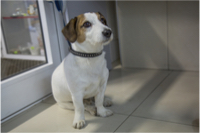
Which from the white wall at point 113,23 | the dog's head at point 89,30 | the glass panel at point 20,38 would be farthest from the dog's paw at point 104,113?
the white wall at point 113,23

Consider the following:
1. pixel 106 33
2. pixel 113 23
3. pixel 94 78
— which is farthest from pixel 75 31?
pixel 113 23

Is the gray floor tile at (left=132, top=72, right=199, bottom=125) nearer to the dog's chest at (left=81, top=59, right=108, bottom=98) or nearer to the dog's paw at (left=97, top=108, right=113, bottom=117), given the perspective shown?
the dog's paw at (left=97, top=108, right=113, bottom=117)

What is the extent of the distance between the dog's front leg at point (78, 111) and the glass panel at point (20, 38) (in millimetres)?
729

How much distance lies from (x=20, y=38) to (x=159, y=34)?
1.48 metres

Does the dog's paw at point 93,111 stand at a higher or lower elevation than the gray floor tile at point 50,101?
higher

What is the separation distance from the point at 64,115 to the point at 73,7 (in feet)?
3.57

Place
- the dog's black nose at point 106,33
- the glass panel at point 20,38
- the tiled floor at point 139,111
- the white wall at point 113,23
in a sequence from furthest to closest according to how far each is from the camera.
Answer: the white wall at point 113,23
the glass panel at point 20,38
the tiled floor at point 139,111
the dog's black nose at point 106,33

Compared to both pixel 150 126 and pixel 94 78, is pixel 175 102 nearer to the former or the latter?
pixel 150 126

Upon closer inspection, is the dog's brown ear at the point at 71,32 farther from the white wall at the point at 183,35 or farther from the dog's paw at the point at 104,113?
the white wall at the point at 183,35

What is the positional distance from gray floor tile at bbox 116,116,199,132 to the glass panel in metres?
1.06

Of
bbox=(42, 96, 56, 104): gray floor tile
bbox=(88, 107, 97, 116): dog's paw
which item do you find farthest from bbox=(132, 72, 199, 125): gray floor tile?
bbox=(42, 96, 56, 104): gray floor tile

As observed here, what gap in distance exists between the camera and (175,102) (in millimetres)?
1683

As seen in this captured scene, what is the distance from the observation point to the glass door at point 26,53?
179cm

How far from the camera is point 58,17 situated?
2.09m
